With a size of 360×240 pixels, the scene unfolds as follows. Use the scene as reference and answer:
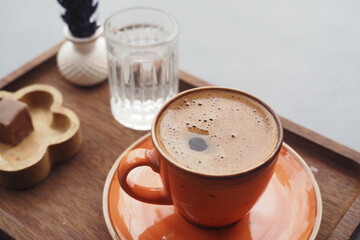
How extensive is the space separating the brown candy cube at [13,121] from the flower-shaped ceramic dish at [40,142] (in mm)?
15

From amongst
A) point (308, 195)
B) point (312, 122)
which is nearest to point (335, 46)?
point (312, 122)

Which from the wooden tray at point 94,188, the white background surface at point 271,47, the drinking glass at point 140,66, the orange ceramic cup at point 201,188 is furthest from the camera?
the white background surface at point 271,47

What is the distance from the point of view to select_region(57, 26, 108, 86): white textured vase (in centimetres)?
93

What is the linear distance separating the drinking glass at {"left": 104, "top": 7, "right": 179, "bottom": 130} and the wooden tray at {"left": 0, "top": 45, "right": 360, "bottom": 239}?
42 mm

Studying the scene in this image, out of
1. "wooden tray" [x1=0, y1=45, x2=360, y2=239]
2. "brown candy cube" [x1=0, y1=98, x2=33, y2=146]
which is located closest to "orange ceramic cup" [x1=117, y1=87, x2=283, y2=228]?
"wooden tray" [x1=0, y1=45, x2=360, y2=239]

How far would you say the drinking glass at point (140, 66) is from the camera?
2.73 feet

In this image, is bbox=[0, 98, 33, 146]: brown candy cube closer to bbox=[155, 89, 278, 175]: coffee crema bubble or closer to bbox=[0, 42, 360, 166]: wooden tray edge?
bbox=[0, 42, 360, 166]: wooden tray edge

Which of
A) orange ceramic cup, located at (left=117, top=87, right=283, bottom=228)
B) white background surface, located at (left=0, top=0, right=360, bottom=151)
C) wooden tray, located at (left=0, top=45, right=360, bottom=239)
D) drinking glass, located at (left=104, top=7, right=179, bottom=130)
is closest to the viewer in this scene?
orange ceramic cup, located at (left=117, top=87, right=283, bottom=228)

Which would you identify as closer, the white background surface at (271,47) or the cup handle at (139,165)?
→ the cup handle at (139,165)

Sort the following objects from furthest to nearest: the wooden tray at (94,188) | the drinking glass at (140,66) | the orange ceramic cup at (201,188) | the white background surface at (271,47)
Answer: the white background surface at (271,47) → the drinking glass at (140,66) → the wooden tray at (94,188) → the orange ceramic cup at (201,188)

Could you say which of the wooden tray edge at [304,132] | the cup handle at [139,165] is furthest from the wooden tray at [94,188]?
the cup handle at [139,165]

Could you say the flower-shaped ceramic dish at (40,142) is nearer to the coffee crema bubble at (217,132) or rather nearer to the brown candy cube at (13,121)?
the brown candy cube at (13,121)

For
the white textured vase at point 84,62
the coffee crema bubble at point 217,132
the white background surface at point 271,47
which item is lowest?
the white background surface at point 271,47

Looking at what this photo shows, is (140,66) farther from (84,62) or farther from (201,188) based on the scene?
(201,188)
